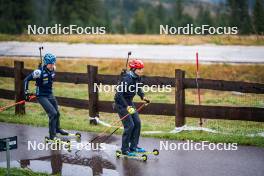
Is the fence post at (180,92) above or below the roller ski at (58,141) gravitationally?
above

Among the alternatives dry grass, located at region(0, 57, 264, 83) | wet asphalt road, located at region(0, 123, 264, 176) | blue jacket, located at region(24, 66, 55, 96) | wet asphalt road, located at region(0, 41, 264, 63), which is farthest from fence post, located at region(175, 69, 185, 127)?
wet asphalt road, located at region(0, 41, 264, 63)

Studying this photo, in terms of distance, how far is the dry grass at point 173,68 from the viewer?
2236 cm

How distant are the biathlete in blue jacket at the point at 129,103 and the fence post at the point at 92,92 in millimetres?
3261

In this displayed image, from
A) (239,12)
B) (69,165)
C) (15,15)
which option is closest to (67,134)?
(69,165)

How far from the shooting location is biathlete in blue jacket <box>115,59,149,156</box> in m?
10.5

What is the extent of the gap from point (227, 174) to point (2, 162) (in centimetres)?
468

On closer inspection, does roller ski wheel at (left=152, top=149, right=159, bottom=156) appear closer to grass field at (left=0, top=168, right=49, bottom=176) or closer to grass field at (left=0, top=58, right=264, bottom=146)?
grass field at (left=0, top=58, right=264, bottom=146)

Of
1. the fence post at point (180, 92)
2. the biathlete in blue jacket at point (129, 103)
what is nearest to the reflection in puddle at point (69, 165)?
the biathlete in blue jacket at point (129, 103)

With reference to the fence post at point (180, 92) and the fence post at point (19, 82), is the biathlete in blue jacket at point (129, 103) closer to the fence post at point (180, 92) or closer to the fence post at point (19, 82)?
the fence post at point (180, 92)

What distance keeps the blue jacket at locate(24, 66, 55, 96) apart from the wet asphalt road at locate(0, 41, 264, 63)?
13.2 metres

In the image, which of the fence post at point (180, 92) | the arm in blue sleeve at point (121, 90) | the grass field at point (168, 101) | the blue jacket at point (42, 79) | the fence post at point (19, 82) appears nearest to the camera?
the arm in blue sleeve at point (121, 90)

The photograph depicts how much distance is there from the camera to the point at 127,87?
10531 millimetres

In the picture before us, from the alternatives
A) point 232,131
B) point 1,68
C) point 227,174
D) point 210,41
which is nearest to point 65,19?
point 210,41

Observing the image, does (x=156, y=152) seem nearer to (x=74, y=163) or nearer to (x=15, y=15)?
(x=74, y=163)
